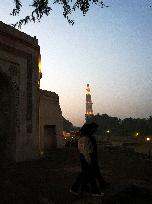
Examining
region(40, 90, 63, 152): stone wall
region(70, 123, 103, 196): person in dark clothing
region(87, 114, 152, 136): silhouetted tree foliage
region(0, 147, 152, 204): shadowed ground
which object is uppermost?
region(87, 114, 152, 136): silhouetted tree foliage

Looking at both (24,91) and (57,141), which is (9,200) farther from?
(57,141)

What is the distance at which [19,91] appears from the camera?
13.6 m

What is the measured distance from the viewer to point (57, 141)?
65.9ft

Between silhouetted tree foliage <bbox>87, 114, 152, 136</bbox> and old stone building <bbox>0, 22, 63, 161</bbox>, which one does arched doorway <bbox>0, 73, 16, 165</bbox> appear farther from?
silhouetted tree foliage <bbox>87, 114, 152, 136</bbox>

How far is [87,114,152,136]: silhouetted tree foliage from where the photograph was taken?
244 feet

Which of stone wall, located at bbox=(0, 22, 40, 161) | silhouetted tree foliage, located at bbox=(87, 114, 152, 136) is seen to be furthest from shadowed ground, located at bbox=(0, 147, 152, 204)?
silhouetted tree foliage, located at bbox=(87, 114, 152, 136)

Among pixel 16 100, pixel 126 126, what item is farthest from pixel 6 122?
pixel 126 126

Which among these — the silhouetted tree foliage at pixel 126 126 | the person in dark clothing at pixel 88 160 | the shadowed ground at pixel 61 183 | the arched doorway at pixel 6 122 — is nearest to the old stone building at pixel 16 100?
the arched doorway at pixel 6 122

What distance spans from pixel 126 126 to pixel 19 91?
7018cm

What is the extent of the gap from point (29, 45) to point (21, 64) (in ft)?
3.13

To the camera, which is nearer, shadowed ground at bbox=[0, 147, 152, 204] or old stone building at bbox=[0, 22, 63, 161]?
shadowed ground at bbox=[0, 147, 152, 204]

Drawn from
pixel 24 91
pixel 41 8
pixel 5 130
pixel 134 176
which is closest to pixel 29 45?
pixel 24 91

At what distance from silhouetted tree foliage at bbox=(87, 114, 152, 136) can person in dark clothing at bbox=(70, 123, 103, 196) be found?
59752mm

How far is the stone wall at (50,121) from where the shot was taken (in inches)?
731
